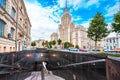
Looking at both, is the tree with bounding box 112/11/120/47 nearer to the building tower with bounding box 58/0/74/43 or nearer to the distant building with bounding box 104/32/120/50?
the distant building with bounding box 104/32/120/50

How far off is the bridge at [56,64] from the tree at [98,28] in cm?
1557

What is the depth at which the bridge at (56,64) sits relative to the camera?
254cm

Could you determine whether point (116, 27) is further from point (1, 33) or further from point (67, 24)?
point (67, 24)

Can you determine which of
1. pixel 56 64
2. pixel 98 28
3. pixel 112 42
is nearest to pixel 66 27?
pixel 112 42

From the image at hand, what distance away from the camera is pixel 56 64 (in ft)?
34.2

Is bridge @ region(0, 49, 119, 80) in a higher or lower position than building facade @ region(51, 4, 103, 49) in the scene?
lower

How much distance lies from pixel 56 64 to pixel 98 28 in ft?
61.0

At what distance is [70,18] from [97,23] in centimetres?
10866

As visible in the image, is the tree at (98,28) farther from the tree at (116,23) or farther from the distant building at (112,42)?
the distant building at (112,42)

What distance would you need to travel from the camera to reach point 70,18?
134 metres

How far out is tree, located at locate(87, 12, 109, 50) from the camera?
26422 mm

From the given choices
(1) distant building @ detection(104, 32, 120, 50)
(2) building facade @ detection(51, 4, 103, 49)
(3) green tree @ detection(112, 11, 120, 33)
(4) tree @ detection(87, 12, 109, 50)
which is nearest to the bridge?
(3) green tree @ detection(112, 11, 120, 33)

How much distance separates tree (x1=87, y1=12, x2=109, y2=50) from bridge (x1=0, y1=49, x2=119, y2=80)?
15571mm

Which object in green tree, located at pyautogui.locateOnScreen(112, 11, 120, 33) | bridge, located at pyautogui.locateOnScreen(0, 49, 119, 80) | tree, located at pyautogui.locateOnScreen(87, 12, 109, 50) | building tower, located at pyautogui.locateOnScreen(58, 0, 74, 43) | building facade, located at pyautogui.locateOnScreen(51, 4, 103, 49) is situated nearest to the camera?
bridge, located at pyautogui.locateOnScreen(0, 49, 119, 80)
